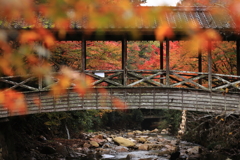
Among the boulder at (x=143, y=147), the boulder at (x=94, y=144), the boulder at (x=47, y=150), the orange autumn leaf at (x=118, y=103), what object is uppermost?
the orange autumn leaf at (x=118, y=103)

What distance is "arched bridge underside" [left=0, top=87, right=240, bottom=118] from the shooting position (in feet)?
33.9

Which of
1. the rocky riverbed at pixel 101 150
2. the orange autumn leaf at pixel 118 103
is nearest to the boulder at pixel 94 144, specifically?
the rocky riverbed at pixel 101 150

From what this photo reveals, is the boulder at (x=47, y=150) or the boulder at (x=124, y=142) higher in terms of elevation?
the boulder at (x=47, y=150)

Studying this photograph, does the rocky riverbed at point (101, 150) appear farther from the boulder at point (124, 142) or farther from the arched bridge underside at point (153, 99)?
the arched bridge underside at point (153, 99)

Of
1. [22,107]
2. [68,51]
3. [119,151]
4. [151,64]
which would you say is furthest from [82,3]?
[151,64]

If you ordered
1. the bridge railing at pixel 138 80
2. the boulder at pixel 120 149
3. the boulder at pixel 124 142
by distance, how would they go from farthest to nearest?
the boulder at pixel 124 142
the boulder at pixel 120 149
the bridge railing at pixel 138 80

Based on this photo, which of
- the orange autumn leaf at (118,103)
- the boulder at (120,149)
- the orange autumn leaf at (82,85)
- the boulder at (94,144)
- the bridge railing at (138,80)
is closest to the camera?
the orange autumn leaf at (82,85)

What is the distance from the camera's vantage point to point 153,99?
10.5 meters

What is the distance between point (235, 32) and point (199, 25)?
1177mm

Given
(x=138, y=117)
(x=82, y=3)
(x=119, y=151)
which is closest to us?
(x=82, y=3)

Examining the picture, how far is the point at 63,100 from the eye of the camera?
10.3 metres

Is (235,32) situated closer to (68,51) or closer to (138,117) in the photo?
(68,51)

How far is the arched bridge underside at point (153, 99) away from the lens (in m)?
10.3

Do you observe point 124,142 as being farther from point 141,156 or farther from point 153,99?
point 153,99
